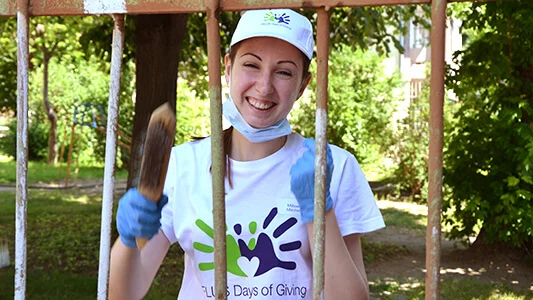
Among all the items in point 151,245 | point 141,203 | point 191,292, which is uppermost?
point 141,203

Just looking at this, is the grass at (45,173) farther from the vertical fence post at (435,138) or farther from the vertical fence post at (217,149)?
the vertical fence post at (435,138)

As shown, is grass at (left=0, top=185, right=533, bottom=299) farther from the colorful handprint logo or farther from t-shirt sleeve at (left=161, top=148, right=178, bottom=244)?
the colorful handprint logo

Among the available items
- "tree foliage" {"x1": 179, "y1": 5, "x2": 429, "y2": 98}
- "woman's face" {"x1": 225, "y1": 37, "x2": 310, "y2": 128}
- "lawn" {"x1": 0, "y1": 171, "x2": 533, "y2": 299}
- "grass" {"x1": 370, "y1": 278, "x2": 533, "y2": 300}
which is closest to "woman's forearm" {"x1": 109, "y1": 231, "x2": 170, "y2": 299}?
"woman's face" {"x1": 225, "y1": 37, "x2": 310, "y2": 128}

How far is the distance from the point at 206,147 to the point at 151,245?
0.33m

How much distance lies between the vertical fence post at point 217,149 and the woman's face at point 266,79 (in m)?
0.56

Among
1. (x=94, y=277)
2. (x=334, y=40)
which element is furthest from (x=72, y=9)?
(x=334, y=40)

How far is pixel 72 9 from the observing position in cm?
130

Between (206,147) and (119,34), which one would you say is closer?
(119,34)

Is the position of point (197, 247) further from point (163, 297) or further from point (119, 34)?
point (163, 297)

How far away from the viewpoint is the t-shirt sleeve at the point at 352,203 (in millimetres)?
1842

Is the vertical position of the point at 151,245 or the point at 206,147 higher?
the point at 206,147

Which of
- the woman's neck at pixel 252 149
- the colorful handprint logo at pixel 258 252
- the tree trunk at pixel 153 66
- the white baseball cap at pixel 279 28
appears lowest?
the colorful handprint logo at pixel 258 252

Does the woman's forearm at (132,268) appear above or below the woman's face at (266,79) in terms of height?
below

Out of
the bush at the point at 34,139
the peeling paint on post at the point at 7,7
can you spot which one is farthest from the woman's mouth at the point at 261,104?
the bush at the point at 34,139
